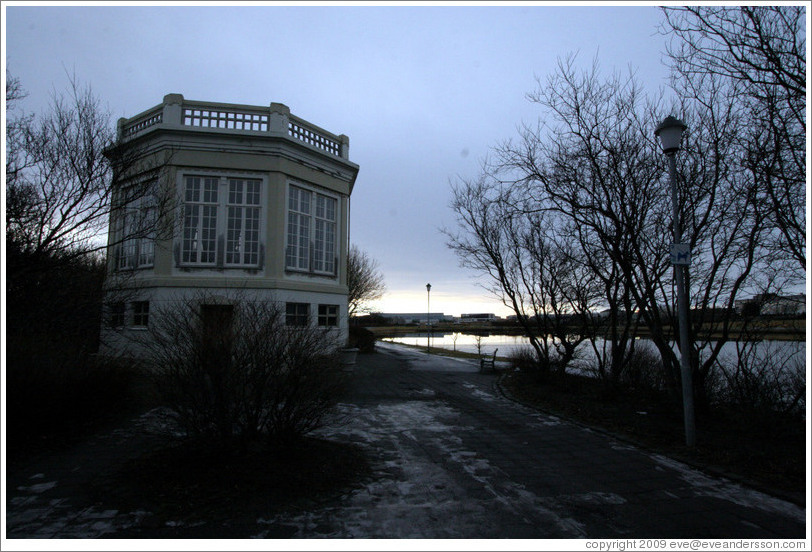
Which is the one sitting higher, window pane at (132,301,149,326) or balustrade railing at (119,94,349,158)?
balustrade railing at (119,94,349,158)

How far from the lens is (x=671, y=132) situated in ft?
24.5

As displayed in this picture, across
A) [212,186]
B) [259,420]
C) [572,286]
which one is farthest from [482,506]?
[212,186]

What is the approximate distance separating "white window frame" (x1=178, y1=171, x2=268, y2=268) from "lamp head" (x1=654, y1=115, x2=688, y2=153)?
41.2 ft

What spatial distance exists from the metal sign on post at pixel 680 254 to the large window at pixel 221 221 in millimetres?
12782

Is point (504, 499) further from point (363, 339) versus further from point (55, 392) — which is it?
point (363, 339)

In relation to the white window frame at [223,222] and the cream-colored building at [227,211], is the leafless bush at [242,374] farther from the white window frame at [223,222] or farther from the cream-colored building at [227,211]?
the white window frame at [223,222]

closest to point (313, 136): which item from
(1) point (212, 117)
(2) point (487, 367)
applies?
(1) point (212, 117)

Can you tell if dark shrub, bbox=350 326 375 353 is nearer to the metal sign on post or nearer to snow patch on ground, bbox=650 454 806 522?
the metal sign on post

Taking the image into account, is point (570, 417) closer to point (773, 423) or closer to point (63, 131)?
point (773, 423)

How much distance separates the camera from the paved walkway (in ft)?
13.8

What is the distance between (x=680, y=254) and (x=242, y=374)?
269 inches

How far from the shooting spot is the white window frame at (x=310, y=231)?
55.9 ft

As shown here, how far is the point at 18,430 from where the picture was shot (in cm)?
657

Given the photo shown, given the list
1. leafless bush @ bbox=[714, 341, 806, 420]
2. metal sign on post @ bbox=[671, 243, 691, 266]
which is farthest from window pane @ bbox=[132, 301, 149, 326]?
leafless bush @ bbox=[714, 341, 806, 420]
